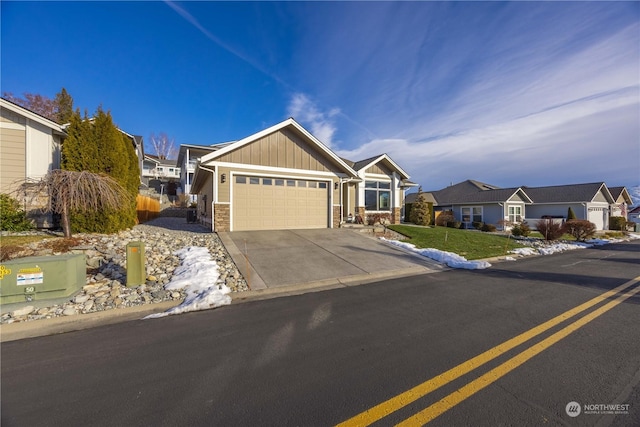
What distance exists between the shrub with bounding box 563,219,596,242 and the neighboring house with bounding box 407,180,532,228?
599cm

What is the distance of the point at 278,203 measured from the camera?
41.7ft

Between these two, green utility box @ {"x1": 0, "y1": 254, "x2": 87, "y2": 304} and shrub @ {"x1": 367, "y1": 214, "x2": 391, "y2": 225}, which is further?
shrub @ {"x1": 367, "y1": 214, "x2": 391, "y2": 225}

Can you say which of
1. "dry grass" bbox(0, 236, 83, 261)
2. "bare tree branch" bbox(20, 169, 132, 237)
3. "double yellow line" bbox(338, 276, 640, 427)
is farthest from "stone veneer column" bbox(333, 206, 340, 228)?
"double yellow line" bbox(338, 276, 640, 427)

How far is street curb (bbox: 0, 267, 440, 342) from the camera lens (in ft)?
13.0

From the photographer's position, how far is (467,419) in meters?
2.19

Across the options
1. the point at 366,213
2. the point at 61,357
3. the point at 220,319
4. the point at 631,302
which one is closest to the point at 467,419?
the point at 220,319

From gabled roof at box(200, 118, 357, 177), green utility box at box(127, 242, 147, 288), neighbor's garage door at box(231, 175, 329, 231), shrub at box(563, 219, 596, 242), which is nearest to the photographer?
green utility box at box(127, 242, 147, 288)

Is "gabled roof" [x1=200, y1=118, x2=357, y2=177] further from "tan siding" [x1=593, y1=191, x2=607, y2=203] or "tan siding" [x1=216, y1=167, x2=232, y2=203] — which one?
"tan siding" [x1=593, y1=191, x2=607, y2=203]

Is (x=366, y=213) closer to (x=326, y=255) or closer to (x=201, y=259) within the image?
(x=326, y=255)

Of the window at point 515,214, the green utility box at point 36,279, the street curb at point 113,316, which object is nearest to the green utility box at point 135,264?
the green utility box at point 36,279

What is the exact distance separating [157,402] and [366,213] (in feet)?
53.5

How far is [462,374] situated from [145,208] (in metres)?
19.8

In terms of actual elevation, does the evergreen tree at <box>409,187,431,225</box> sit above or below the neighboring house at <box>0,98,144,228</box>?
below

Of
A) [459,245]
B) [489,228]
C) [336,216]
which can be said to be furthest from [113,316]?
[489,228]
